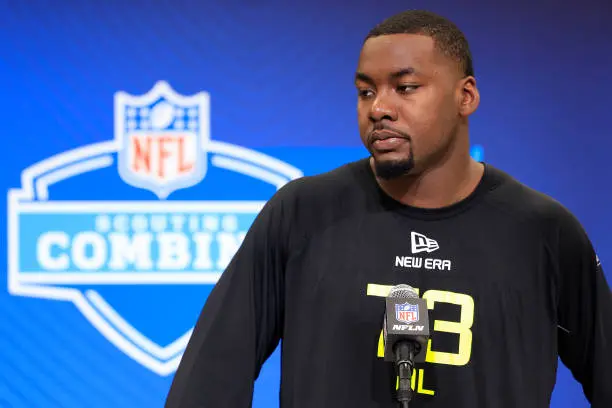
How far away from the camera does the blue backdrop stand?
107 inches

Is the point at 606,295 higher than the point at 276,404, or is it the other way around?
the point at 606,295

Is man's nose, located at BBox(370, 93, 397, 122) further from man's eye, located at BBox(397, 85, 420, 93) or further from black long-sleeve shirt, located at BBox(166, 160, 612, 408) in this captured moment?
black long-sleeve shirt, located at BBox(166, 160, 612, 408)

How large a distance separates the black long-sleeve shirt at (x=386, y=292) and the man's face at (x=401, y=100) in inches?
5.1

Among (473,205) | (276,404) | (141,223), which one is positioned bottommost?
(276,404)

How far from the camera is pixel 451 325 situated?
54.1 inches

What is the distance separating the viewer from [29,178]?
2725 mm

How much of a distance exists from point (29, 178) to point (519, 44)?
1.71 metres

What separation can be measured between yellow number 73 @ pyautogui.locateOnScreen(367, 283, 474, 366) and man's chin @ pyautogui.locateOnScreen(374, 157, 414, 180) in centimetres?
18

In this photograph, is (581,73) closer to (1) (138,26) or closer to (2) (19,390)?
(1) (138,26)

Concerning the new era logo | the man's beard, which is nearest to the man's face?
the man's beard

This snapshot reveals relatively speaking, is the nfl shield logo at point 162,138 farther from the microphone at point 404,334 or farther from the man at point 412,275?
the microphone at point 404,334

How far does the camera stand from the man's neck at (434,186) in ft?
4.70

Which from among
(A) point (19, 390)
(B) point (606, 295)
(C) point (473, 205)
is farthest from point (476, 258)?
(A) point (19, 390)

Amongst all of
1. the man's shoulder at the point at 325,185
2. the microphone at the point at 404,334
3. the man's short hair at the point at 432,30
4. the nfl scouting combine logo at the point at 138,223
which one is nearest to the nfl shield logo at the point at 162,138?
the nfl scouting combine logo at the point at 138,223
